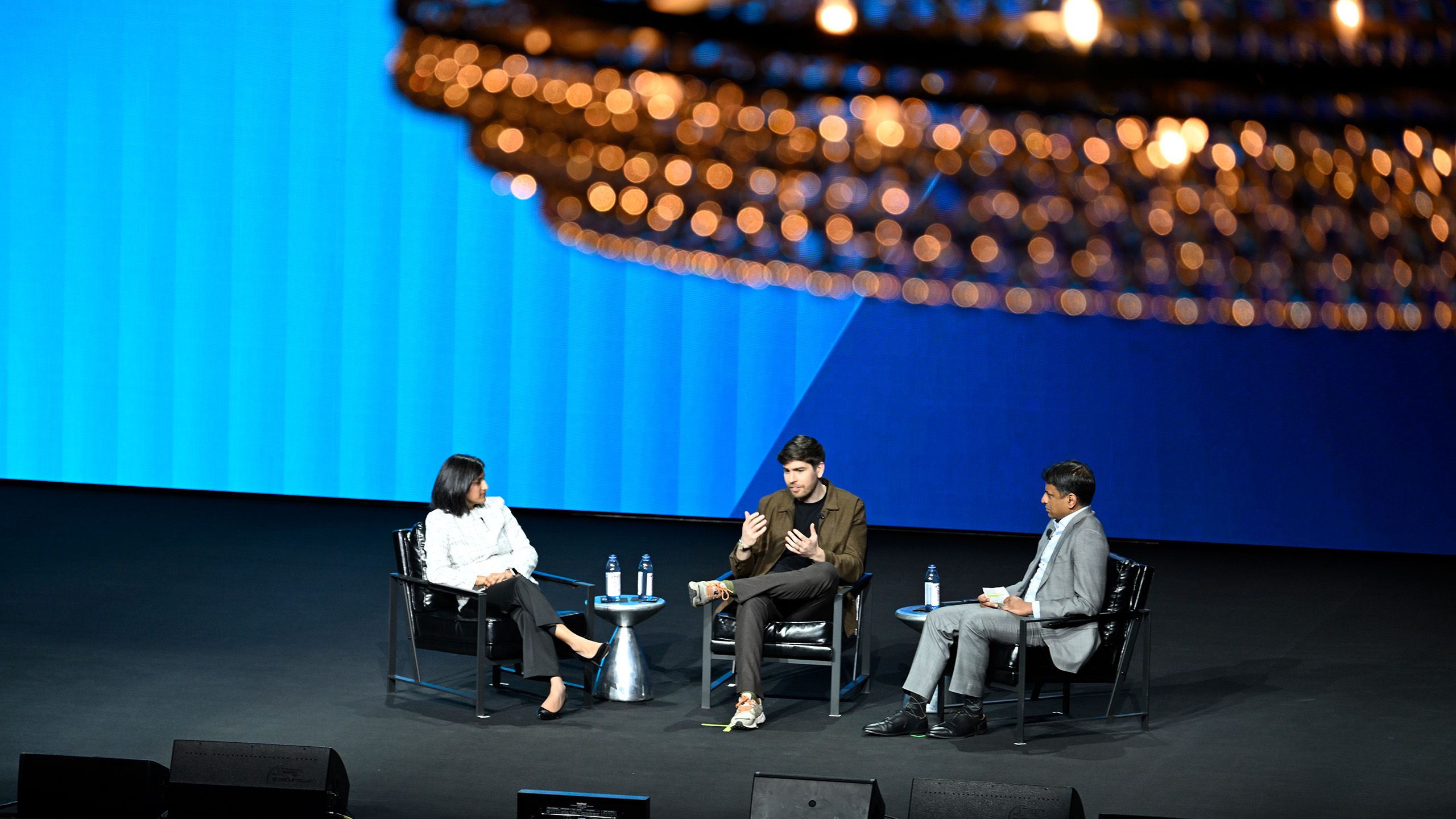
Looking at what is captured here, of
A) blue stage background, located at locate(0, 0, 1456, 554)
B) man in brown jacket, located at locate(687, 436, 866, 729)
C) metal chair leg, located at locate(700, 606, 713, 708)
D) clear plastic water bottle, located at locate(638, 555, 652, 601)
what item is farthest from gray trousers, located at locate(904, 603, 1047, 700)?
blue stage background, located at locate(0, 0, 1456, 554)

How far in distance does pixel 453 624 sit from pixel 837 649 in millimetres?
1389

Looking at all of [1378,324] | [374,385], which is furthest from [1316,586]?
[1378,324]

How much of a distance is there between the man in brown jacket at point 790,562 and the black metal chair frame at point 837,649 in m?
0.05

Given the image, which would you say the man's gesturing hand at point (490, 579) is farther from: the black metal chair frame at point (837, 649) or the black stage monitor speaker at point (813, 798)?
the black stage monitor speaker at point (813, 798)

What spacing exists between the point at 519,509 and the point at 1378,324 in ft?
35.2

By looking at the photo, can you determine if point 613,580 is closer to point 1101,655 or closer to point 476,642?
point 476,642

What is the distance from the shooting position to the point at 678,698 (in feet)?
18.8

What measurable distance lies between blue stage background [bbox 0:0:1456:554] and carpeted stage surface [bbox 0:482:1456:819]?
3.65ft

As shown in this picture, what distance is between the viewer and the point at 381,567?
875cm

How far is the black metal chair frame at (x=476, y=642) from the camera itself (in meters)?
5.31

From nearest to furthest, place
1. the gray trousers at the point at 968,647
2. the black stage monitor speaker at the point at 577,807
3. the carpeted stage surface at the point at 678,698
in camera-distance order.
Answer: the black stage monitor speaker at the point at 577,807
the carpeted stage surface at the point at 678,698
the gray trousers at the point at 968,647

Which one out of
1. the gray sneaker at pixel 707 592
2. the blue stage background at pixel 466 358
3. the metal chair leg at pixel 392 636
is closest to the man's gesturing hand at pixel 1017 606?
the gray sneaker at pixel 707 592

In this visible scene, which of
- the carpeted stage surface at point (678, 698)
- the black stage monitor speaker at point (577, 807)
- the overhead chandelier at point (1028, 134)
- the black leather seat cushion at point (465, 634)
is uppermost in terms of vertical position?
the overhead chandelier at point (1028, 134)

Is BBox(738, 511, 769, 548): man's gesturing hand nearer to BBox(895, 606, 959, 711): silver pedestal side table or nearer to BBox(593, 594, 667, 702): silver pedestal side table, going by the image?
BBox(593, 594, 667, 702): silver pedestal side table
